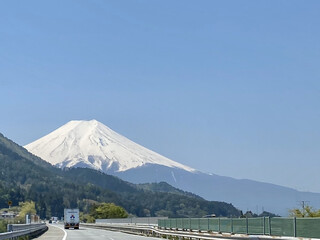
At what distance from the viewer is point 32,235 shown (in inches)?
2282

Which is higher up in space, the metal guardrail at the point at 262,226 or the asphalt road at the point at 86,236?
the metal guardrail at the point at 262,226

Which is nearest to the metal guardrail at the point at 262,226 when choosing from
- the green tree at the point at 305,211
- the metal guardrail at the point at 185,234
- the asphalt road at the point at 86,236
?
the metal guardrail at the point at 185,234

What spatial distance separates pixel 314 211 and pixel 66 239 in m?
40.5

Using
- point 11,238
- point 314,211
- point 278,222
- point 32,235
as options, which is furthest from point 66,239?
point 314,211

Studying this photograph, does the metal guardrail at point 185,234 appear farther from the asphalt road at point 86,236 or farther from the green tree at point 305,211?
the green tree at point 305,211

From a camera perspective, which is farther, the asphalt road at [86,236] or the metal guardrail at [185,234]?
the asphalt road at [86,236]

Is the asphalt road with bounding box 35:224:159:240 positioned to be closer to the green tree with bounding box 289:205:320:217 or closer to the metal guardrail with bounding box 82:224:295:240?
the metal guardrail with bounding box 82:224:295:240

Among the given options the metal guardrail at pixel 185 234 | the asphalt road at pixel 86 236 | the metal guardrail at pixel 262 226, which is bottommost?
the asphalt road at pixel 86 236

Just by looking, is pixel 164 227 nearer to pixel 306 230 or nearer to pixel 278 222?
pixel 278 222

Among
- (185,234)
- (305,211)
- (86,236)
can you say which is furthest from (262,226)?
(305,211)

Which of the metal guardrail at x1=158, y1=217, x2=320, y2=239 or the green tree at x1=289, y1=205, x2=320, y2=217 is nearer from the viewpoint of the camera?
the metal guardrail at x1=158, y1=217, x2=320, y2=239

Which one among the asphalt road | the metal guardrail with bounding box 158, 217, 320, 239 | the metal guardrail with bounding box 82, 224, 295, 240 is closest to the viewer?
the metal guardrail with bounding box 158, 217, 320, 239

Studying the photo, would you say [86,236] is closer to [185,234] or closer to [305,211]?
[185,234]

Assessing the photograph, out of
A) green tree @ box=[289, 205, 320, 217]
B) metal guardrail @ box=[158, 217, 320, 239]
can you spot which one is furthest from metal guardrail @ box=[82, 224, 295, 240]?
green tree @ box=[289, 205, 320, 217]
